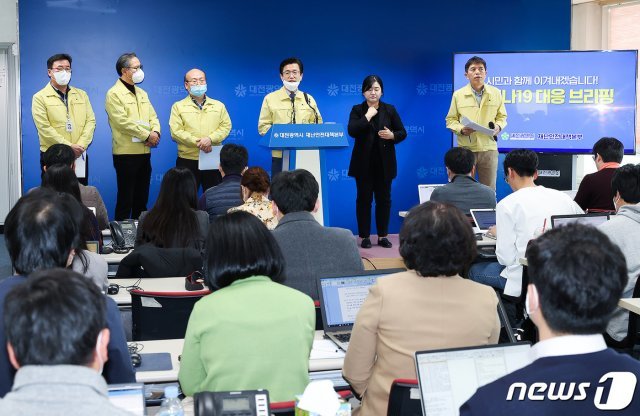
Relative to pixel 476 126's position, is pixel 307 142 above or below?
below

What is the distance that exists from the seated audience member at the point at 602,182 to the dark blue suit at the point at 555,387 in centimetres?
481

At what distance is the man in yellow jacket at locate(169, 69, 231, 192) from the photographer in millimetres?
8336

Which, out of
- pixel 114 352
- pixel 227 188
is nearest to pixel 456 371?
pixel 114 352

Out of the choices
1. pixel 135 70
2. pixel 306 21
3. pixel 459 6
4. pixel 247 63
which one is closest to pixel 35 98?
→ pixel 135 70

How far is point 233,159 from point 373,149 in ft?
8.61

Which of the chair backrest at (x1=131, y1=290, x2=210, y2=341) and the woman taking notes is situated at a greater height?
the woman taking notes

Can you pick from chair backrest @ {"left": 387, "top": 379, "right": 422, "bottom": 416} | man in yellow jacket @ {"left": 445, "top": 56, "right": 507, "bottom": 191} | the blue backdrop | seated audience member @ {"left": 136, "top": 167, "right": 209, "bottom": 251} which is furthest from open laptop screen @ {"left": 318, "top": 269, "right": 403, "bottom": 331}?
man in yellow jacket @ {"left": 445, "top": 56, "right": 507, "bottom": 191}

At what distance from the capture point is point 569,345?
1703mm

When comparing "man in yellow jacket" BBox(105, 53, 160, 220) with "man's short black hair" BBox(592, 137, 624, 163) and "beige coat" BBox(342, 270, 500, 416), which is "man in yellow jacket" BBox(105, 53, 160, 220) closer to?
"man's short black hair" BBox(592, 137, 624, 163)

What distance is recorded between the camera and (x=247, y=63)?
9.62 m

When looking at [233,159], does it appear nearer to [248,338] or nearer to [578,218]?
[578,218]

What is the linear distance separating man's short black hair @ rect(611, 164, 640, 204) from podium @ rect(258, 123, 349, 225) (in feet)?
9.16

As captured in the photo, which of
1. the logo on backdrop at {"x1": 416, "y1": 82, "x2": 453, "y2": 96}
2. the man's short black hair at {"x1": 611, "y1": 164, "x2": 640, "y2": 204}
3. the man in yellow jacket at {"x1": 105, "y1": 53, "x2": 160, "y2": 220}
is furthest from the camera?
the logo on backdrop at {"x1": 416, "y1": 82, "x2": 453, "y2": 96}

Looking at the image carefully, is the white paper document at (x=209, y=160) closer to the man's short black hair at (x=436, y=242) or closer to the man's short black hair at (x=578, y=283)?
the man's short black hair at (x=436, y=242)
